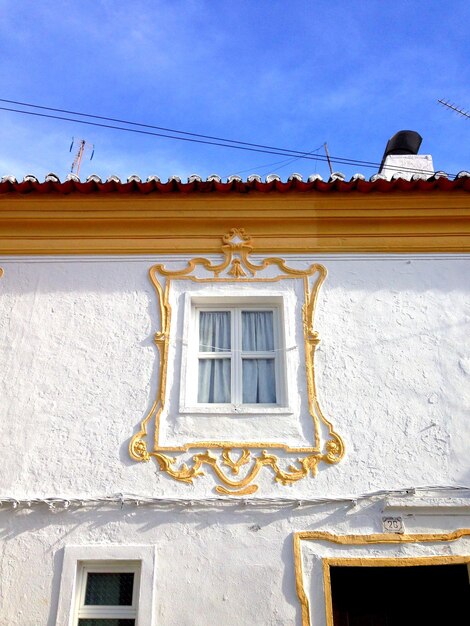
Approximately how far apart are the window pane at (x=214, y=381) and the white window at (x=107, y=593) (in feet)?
5.00

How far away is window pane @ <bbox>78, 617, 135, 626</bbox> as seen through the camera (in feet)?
14.6

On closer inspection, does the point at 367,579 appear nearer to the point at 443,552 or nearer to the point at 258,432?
the point at 443,552

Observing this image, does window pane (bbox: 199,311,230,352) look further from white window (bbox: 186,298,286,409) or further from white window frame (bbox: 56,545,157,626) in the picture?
white window frame (bbox: 56,545,157,626)

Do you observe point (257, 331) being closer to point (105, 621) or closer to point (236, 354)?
point (236, 354)

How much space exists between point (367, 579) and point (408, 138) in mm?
6763

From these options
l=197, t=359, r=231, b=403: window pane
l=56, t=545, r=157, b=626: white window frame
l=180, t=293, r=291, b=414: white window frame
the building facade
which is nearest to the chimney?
the building facade

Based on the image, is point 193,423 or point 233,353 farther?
point 233,353

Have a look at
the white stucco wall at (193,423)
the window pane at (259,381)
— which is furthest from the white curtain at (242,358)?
the white stucco wall at (193,423)

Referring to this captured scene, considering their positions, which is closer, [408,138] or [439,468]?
[439,468]

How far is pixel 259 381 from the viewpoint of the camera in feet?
17.6

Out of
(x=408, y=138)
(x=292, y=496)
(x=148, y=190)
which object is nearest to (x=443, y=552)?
(x=292, y=496)

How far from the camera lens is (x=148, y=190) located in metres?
5.87

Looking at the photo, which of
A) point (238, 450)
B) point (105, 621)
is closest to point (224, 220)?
point (238, 450)

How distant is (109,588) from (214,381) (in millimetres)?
1916
